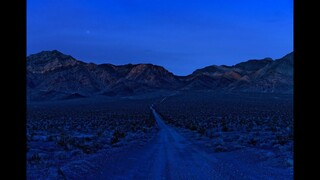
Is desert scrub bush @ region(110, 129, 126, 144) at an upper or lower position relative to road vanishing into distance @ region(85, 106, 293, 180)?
lower

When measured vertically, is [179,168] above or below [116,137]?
above

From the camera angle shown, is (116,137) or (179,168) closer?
(179,168)

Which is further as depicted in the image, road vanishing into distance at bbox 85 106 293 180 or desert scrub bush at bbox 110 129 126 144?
desert scrub bush at bbox 110 129 126 144

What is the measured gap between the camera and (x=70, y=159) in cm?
1447

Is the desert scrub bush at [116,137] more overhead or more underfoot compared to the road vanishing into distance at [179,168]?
more underfoot

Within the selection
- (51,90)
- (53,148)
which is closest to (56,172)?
(53,148)

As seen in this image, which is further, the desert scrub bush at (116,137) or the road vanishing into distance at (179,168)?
the desert scrub bush at (116,137)
